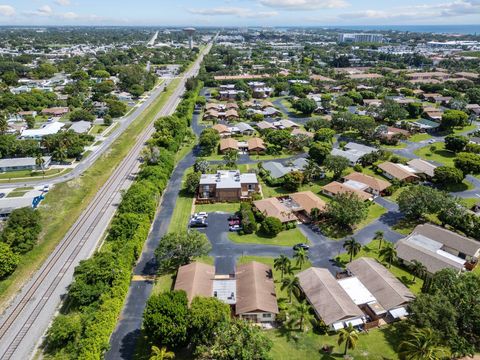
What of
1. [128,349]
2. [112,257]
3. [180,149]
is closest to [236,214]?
[112,257]

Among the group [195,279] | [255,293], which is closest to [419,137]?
[255,293]

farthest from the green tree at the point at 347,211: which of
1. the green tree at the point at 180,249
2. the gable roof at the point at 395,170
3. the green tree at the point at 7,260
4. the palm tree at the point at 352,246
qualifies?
the green tree at the point at 7,260

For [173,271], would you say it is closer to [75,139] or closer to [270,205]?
[270,205]

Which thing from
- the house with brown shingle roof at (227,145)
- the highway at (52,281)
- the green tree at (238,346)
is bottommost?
the highway at (52,281)

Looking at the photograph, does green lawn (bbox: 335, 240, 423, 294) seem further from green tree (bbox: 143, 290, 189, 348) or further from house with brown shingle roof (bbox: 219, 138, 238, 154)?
house with brown shingle roof (bbox: 219, 138, 238, 154)

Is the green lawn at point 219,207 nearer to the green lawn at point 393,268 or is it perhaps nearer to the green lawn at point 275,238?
the green lawn at point 275,238
